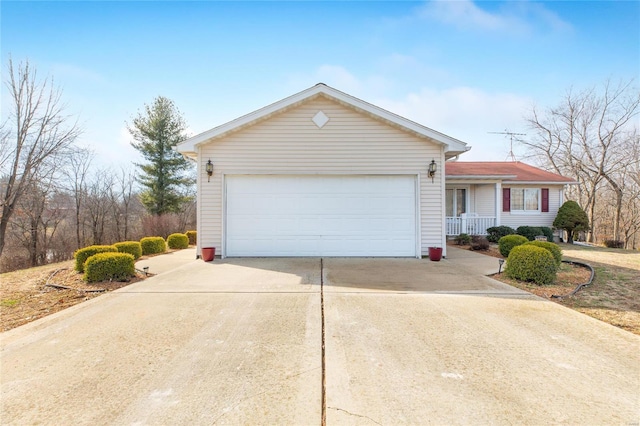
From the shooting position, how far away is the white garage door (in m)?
7.92

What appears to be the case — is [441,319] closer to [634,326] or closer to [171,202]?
[634,326]

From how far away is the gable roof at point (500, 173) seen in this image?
1236 cm

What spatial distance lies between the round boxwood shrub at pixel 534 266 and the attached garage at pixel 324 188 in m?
2.45

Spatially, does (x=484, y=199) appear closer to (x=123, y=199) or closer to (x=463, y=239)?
(x=463, y=239)

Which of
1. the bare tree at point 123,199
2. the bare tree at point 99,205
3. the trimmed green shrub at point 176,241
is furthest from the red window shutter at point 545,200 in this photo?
the bare tree at point 99,205

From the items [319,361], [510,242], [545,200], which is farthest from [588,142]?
[319,361]

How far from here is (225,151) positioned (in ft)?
25.9

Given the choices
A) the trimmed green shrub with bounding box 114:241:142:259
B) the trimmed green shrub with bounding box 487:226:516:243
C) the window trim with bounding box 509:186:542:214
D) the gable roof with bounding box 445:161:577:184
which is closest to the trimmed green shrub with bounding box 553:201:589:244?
the window trim with bounding box 509:186:542:214

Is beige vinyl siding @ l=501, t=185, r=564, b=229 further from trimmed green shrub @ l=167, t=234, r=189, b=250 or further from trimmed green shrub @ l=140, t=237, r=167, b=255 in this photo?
trimmed green shrub @ l=140, t=237, r=167, b=255

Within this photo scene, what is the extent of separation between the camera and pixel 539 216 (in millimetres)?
13844

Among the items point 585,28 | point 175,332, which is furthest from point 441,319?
point 585,28

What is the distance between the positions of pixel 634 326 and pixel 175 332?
552 cm

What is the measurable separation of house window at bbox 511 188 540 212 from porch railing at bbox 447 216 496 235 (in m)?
2.72

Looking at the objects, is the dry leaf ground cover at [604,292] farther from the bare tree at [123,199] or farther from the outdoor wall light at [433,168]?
the bare tree at [123,199]
